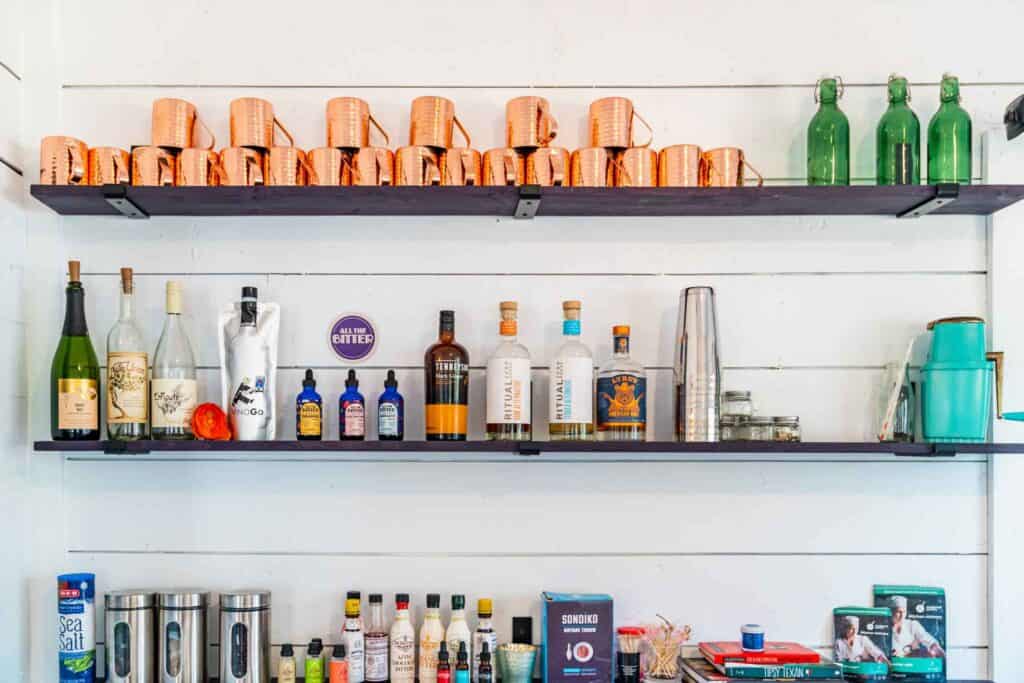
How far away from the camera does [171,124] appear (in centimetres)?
197

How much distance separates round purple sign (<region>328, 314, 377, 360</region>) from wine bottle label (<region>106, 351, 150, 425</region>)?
371 mm

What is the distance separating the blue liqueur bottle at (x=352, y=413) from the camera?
191 centimetres

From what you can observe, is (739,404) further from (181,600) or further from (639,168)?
(181,600)

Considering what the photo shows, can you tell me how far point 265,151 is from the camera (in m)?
1.96

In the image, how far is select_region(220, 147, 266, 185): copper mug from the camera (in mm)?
1921

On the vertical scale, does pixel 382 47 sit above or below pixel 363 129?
above

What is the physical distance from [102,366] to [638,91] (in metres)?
1.22

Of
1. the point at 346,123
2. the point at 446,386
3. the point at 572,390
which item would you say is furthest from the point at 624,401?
the point at 346,123

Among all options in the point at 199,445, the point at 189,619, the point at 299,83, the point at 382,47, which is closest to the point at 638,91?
the point at 382,47

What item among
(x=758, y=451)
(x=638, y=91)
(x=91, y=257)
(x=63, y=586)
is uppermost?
(x=638, y=91)

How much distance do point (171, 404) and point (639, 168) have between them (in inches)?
39.2

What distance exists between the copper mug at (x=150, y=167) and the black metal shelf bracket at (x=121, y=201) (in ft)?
0.15

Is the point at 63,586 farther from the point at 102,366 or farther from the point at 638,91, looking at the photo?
the point at 638,91

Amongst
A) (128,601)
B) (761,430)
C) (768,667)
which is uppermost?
(761,430)
